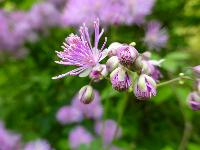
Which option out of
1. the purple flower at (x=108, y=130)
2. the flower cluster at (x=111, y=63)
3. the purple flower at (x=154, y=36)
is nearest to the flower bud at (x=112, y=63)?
the flower cluster at (x=111, y=63)

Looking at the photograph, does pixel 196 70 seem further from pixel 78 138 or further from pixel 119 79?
pixel 78 138

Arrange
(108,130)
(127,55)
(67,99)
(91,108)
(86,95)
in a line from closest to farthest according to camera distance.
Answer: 1. (127,55)
2. (86,95)
3. (108,130)
4. (91,108)
5. (67,99)

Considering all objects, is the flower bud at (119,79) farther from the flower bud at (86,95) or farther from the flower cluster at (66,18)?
the flower cluster at (66,18)

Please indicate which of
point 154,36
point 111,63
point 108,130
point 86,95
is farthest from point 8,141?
point 111,63

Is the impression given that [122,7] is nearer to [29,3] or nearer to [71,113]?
[71,113]

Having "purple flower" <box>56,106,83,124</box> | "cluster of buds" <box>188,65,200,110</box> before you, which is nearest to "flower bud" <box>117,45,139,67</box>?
"cluster of buds" <box>188,65,200,110</box>

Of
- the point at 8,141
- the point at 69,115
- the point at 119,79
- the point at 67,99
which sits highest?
the point at 67,99
